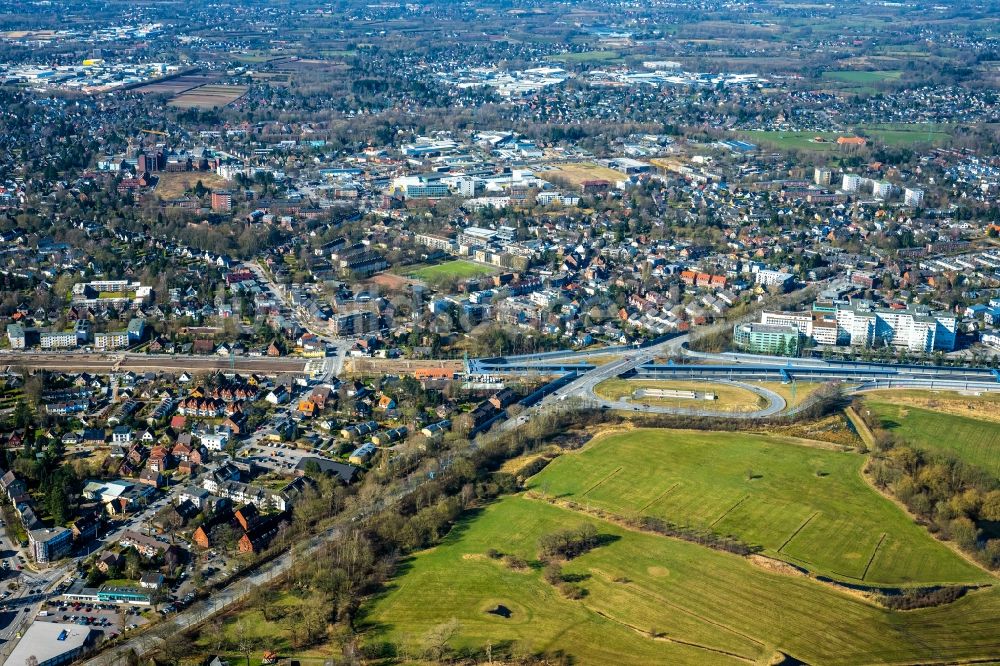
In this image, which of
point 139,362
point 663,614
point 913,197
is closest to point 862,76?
point 913,197

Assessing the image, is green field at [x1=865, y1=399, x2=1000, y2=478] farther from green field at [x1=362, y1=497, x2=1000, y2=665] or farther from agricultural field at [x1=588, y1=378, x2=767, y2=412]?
green field at [x1=362, y1=497, x2=1000, y2=665]

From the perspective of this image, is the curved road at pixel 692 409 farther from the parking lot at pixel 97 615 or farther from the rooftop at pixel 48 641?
the rooftop at pixel 48 641

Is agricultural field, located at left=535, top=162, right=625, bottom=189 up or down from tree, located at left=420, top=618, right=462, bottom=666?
up

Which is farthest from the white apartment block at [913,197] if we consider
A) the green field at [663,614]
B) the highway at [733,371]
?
the green field at [663,614]

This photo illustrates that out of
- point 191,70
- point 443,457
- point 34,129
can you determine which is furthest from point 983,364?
point 191,70

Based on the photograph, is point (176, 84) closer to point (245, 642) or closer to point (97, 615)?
point (97, 615)

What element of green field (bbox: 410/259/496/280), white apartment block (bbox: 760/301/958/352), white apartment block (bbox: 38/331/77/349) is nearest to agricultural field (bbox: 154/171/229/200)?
green field (bbox: 410/259/496/280)
